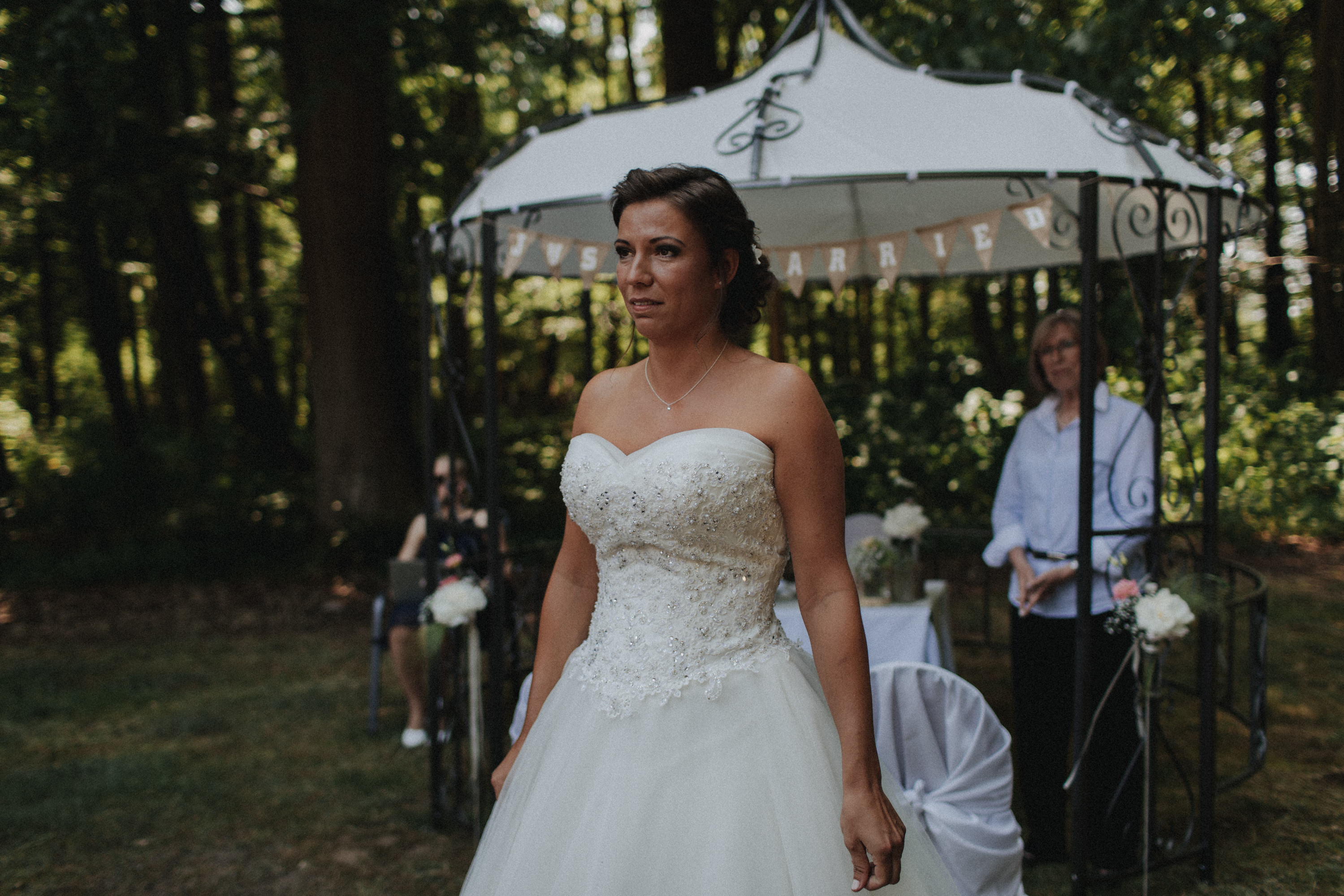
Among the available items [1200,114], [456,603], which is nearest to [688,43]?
[456,603]

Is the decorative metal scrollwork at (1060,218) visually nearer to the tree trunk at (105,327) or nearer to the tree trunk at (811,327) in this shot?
the tree trunk at (811,327)

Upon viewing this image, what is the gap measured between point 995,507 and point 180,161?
9.27 metres

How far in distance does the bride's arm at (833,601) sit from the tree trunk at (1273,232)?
42.5 ft

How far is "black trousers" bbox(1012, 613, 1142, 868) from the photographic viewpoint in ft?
12.2

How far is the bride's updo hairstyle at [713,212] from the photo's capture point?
1811 mm

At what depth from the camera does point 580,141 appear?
3992 mm

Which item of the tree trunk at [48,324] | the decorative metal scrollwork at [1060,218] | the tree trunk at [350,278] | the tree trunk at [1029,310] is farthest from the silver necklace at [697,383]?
the tree trunk at [48,324]

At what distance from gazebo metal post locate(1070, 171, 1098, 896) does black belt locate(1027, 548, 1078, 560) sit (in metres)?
0.29

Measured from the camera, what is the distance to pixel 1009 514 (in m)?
4.10

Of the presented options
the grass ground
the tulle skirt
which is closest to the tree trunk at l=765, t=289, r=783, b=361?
the grass ground

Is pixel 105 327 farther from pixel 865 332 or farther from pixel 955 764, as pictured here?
pixel 955 764

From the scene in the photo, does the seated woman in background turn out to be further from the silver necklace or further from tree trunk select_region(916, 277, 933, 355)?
tree trunk select_region(916, 277, 933, 355)

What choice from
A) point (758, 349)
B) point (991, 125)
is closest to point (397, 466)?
point (991, 125)

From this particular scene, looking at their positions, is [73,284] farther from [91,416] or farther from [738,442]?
[738,442]
